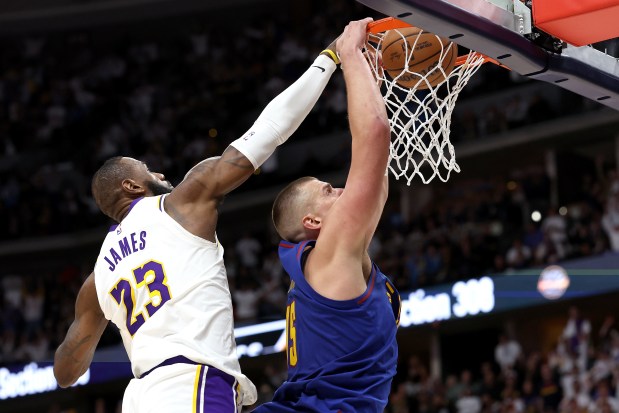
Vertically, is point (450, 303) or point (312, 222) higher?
point (312, 222)

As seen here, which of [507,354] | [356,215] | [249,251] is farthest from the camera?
[249,251]

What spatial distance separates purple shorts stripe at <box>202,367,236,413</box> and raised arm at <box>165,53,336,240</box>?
51 cm

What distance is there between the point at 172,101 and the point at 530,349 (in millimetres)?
8504

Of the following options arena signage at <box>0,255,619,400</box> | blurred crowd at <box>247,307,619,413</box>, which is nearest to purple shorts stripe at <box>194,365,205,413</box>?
blurred crowd at <box>247,307,619,413</box>

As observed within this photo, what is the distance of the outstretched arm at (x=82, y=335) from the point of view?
416cm

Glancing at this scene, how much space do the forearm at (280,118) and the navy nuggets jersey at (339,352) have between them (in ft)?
1.30

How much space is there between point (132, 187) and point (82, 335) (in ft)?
2.04

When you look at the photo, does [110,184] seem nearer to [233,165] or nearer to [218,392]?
[233,165]

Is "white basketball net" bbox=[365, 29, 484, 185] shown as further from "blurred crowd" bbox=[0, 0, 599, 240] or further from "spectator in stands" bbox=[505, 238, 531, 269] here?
"blurred crowd" bbox=[0, 0, 599, 240]

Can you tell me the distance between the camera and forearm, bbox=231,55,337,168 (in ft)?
12.3

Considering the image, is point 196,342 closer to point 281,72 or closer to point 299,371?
point 299,371

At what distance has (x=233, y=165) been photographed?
3.70m

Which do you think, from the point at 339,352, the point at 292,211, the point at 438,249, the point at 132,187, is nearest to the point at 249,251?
the point at 438,249

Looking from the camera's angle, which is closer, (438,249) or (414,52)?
(414,52)
